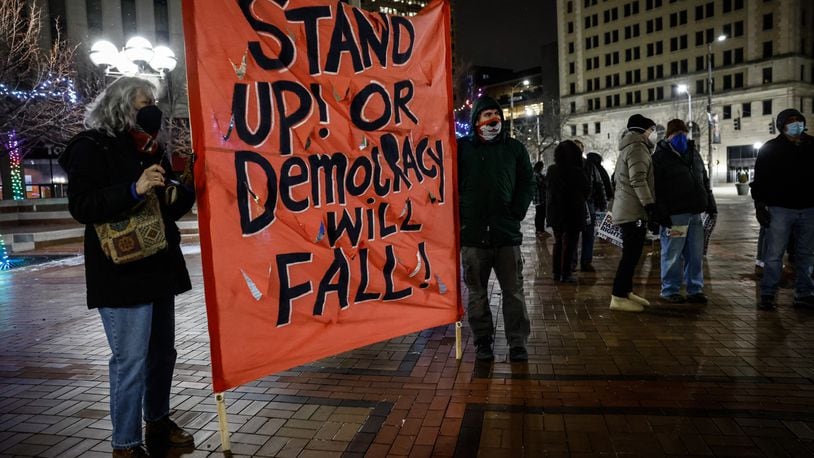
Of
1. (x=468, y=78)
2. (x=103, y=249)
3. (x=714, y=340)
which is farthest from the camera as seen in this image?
(x=468, y=78)

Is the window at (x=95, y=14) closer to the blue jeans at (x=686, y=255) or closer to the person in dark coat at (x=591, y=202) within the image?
the person in dark coat at (x=591, y=202)

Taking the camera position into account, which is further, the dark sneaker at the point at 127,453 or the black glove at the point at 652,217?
the black glove at the point at 652,217

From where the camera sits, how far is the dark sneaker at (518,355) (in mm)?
4441

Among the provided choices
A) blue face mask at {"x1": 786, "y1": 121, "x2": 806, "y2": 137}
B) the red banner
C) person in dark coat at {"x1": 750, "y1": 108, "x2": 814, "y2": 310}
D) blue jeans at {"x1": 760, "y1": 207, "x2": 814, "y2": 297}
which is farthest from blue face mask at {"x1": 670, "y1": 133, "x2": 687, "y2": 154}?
the red banner

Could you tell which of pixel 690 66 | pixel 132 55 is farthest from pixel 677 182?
pixel 690 66

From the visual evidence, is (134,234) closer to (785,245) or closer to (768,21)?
(785,245)

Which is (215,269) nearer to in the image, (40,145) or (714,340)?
(714,340)

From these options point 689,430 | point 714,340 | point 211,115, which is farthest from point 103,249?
point 714,340

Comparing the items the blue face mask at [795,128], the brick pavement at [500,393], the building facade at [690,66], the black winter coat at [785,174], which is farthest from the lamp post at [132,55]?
the building facade at [690,66]

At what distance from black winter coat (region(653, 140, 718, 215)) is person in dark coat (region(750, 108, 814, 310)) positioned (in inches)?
22.9

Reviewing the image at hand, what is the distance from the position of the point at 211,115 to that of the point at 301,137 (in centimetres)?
62

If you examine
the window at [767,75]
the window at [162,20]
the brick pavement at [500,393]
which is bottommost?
the brick pavement at [500,393]

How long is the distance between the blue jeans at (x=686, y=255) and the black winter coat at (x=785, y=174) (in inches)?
28.1

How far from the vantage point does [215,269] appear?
299cm
